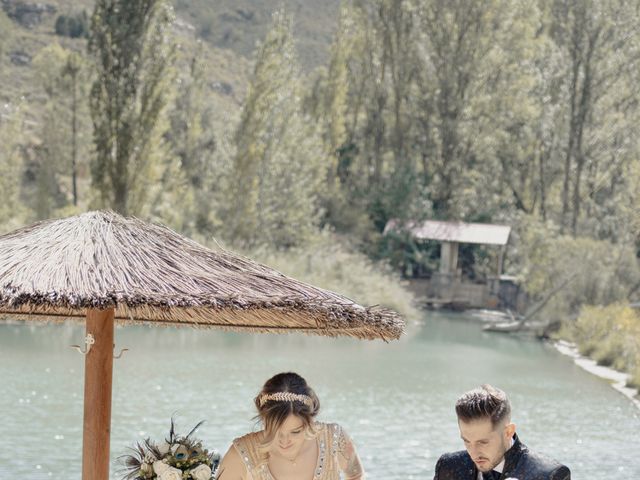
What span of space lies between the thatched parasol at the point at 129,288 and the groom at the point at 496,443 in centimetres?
131

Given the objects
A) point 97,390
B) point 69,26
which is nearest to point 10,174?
point 97,390

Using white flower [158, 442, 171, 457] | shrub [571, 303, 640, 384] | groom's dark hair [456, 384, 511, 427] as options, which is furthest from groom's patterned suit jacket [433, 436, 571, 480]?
shrub [571, 303, 640, 384]

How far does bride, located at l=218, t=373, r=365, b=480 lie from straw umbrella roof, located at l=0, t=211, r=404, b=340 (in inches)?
17.5

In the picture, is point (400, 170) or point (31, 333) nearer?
point (31, 333)

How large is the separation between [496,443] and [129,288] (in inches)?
66.5

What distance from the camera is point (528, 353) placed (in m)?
22.4

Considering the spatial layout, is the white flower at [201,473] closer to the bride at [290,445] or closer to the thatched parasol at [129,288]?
the bride at [290,445]

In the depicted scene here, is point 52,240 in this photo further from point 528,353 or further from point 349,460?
point 528,353

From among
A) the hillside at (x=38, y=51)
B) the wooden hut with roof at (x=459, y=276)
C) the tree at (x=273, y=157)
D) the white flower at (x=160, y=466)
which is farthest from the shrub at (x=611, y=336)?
the hillside at (x=38, y=51)

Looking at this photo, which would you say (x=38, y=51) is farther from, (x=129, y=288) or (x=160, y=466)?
(x=160, y=466)

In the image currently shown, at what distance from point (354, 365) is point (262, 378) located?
265 centimetres

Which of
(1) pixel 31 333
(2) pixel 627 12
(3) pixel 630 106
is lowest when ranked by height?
(1) pixel 31 333

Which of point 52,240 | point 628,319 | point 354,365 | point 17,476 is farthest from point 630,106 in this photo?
point 52,240

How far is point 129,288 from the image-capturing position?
13.8 ft
